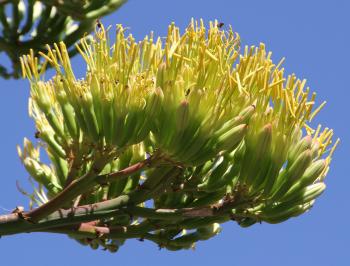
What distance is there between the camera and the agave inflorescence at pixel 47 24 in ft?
10.4

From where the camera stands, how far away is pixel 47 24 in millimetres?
3307

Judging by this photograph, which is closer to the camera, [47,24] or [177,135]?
[177,135]

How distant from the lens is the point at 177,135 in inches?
70.2

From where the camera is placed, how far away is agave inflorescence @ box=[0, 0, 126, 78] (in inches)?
124

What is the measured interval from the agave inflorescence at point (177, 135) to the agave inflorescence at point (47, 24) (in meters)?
1.15

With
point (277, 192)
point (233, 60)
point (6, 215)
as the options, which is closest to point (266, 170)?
point (277, 192)

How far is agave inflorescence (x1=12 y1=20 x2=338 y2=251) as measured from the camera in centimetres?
181

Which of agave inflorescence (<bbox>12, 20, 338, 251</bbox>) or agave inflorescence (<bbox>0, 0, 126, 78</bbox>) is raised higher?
agave inflorescence (<bbox>0, 0, 126, 78</bbox>)

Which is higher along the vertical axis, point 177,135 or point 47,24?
point 47,24

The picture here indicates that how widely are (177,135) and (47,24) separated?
164 cm

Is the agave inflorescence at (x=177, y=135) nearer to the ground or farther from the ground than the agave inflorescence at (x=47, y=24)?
nearer to the ground

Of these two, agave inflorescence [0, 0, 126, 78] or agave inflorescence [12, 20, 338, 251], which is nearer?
agave inflorescence [12, 20, 338, 251]

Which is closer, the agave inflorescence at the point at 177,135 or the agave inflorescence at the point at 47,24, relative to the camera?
the agave inflorescence at the point at 177,135

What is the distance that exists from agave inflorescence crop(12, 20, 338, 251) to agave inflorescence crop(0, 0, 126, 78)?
3.77ft
